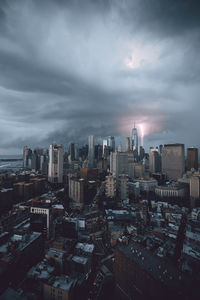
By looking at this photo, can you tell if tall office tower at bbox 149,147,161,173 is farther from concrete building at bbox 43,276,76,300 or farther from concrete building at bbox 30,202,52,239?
concrete building at bbox 43,276,76,300

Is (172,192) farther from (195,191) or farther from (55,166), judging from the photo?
(55,166)

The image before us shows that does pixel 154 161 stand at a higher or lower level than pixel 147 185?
higher

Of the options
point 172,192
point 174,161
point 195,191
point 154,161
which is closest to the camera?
point 195,191

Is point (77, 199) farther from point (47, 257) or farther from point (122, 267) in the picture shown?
point (122, 267)

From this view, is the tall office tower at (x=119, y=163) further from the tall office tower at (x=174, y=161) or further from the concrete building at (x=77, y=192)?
the concrete building at (x=77, y=192)

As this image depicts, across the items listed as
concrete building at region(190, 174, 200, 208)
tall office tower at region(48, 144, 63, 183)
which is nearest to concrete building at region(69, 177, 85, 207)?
tall office tower at region(48, 144, 63, 183)

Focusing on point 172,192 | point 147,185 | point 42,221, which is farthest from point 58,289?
point 147,185

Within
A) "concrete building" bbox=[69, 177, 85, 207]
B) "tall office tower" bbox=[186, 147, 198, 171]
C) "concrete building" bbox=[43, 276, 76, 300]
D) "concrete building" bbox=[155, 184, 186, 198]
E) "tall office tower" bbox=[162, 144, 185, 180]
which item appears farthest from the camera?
"tall office tower" bbox=[186, 147, 198, 171]

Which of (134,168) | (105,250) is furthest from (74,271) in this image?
(134,168)
